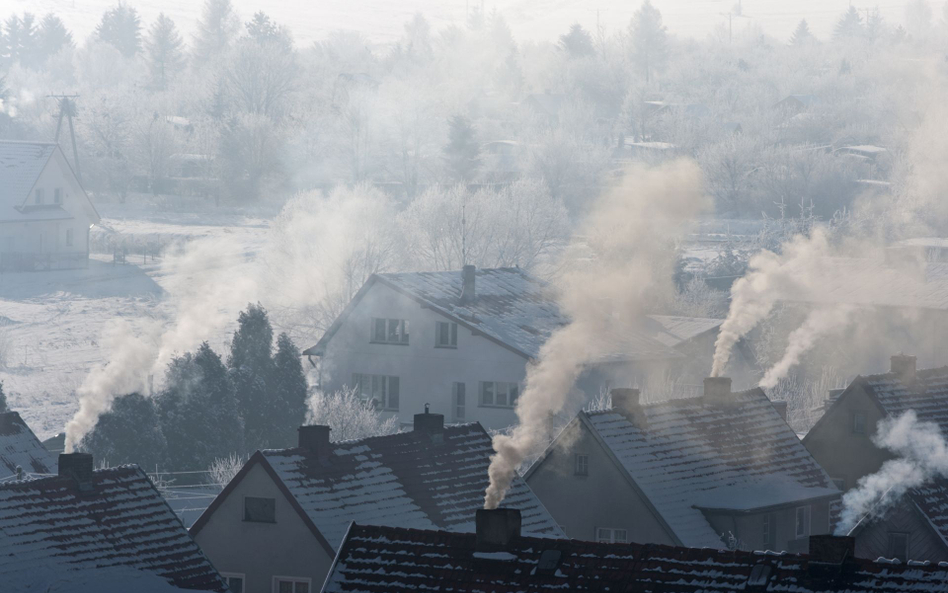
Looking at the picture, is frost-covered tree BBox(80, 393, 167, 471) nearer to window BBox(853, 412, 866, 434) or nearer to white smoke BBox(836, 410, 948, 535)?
window BBox(853, 412, 866, 434)

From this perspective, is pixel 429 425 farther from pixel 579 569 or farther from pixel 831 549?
pixel 831 549

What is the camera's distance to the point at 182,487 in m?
43.9

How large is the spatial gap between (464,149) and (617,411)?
9811 centimetres

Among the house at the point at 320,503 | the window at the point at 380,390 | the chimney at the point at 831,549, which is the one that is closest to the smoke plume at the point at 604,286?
the house at the point at 320,503

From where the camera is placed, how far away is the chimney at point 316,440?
28.6 metres

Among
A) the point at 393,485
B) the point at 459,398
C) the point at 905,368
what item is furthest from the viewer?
the point at 459,398

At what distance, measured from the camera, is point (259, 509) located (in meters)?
28.7

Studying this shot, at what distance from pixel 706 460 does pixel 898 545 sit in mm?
4950

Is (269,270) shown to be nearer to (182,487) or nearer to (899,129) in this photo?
(182,487)

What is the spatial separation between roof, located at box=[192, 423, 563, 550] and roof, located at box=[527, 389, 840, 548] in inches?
139

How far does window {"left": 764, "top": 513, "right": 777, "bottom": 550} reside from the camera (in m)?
33.7

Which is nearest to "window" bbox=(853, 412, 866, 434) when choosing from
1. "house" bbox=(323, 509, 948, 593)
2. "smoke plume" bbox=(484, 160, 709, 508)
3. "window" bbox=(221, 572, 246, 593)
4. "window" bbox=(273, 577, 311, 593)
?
"smoke plume" bbox=(484, 160, 709, 508)

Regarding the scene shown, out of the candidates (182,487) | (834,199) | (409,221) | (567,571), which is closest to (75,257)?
(409,221)

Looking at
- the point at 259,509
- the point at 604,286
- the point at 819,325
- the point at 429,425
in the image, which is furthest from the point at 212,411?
the point at 819,325
